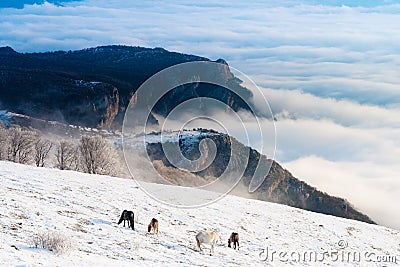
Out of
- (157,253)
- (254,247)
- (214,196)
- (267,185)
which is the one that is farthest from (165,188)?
(267,185)

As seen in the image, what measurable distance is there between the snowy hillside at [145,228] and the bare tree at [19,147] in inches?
1936

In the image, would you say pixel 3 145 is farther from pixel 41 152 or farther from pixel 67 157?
pixel 67 157

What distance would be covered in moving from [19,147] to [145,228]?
68.2m

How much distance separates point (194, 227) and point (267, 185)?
161 m

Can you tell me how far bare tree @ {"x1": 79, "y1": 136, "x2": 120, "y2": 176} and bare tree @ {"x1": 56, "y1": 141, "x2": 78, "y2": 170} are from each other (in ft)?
9.10

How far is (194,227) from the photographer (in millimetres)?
30891

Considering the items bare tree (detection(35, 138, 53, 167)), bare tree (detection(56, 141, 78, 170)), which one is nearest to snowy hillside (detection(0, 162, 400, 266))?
bare tree (detection(56, 141, 78, 170))

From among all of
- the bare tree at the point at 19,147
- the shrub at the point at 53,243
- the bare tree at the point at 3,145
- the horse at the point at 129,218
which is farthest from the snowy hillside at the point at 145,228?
the bare tree at the point at 19,147

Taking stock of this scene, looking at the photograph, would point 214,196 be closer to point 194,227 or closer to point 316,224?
point 316,224

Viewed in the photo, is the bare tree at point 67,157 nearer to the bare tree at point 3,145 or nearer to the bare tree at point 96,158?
the bare tree at point 96,158

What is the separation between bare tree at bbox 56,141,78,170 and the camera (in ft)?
283

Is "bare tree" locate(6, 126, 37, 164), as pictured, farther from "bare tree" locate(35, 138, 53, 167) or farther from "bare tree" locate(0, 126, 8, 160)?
"bare tree" locate(35, 138, 53, 167)

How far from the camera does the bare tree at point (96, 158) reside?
266 ft

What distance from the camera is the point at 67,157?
89562 millimetres
